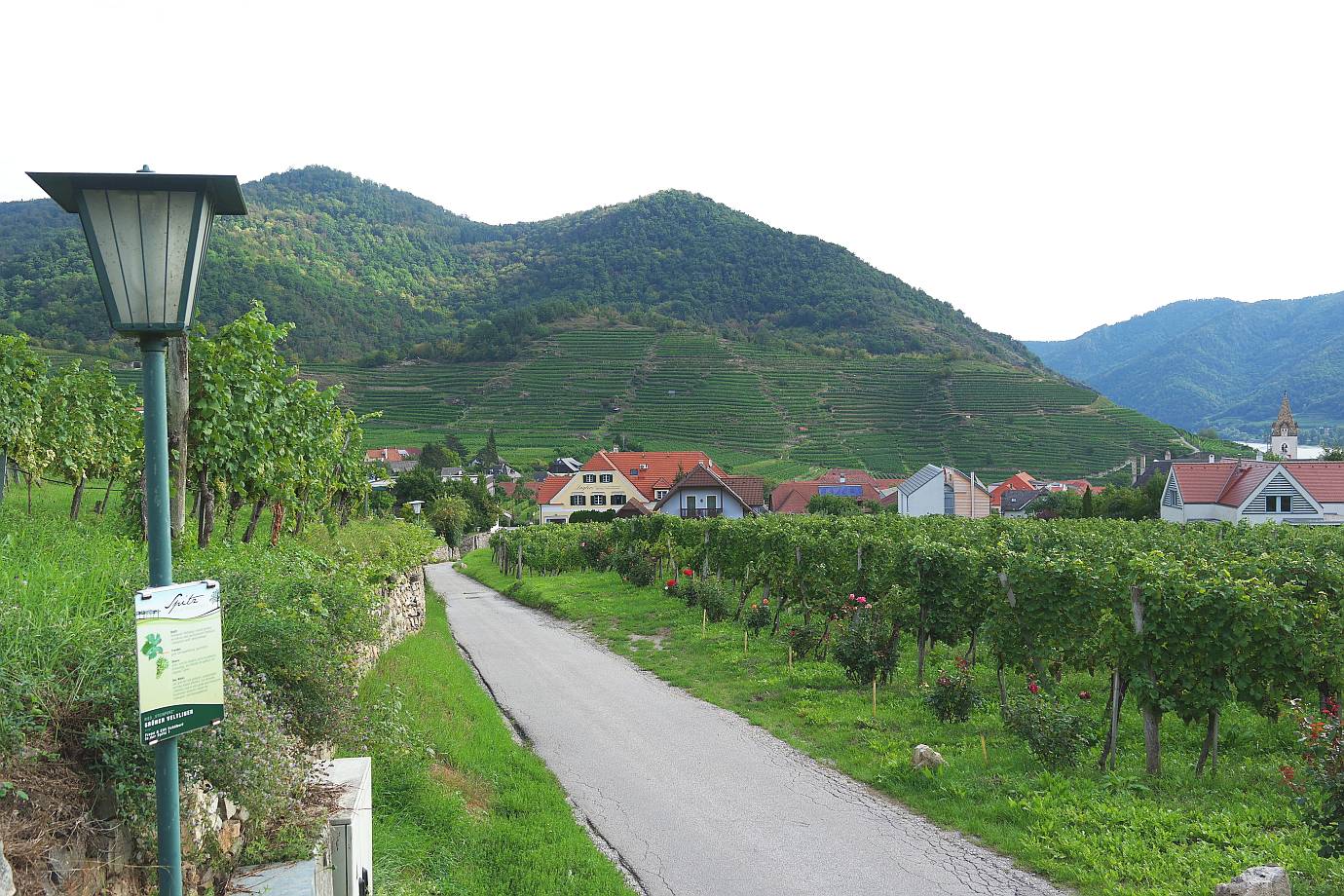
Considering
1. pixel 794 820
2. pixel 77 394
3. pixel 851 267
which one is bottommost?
pixel 794 820

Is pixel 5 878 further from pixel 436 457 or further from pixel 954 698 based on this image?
pixel 436 457

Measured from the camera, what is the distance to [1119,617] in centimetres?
909

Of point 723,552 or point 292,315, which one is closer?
point 723,552

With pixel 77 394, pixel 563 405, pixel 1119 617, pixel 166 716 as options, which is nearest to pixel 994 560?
pixel 1119 617

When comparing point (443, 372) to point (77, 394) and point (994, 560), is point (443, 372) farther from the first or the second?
point (994, 560)

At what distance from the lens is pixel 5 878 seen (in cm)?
256

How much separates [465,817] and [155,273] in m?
5.72

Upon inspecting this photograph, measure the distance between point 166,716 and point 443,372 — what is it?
11098cm

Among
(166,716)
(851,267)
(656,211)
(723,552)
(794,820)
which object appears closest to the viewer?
(166,716)

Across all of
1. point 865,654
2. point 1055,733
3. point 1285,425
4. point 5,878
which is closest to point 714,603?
point 865,654

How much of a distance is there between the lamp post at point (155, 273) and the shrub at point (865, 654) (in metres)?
10.9

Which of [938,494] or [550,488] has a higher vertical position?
[550,488]

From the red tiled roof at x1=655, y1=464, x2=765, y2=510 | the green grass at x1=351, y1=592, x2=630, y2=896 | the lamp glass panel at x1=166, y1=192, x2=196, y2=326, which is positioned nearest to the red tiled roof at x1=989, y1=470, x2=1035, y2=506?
the red tiled roof at x1=655, y1=464, x2=765, y2=510

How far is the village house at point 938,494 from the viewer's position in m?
56.5
